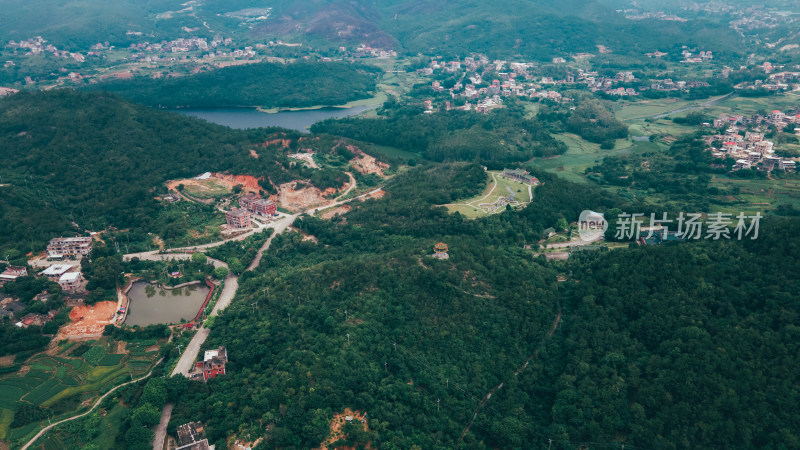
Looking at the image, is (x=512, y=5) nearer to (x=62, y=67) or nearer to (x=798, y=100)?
(x=798, y=100)

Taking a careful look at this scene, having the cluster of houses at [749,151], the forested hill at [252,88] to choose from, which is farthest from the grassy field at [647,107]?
the forested hill at [252,88]

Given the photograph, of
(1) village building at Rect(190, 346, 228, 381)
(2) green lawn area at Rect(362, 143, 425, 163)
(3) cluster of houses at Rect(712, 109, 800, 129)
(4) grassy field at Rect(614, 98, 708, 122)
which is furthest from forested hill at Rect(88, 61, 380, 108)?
(1) village building at Rect(190, 346, 228, 381)

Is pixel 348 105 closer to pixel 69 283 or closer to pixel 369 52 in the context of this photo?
pixel 369 52

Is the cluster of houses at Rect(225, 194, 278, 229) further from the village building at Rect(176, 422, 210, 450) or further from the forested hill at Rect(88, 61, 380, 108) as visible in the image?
the forested hill at Rect(88, 61, 380, 108)

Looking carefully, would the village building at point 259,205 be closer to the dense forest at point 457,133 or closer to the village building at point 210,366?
the village building at point 210,366

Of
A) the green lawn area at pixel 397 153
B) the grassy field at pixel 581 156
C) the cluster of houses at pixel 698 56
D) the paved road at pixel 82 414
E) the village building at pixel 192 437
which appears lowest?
the green lawn area at pixel 397 153

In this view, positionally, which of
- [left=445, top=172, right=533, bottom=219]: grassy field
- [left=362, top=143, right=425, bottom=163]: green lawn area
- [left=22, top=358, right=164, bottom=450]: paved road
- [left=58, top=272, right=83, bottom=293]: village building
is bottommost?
[left=362, top=143, right=425, bottom=163]: green lawn area

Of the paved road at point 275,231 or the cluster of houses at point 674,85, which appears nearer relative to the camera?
the paved road at point 275,231
